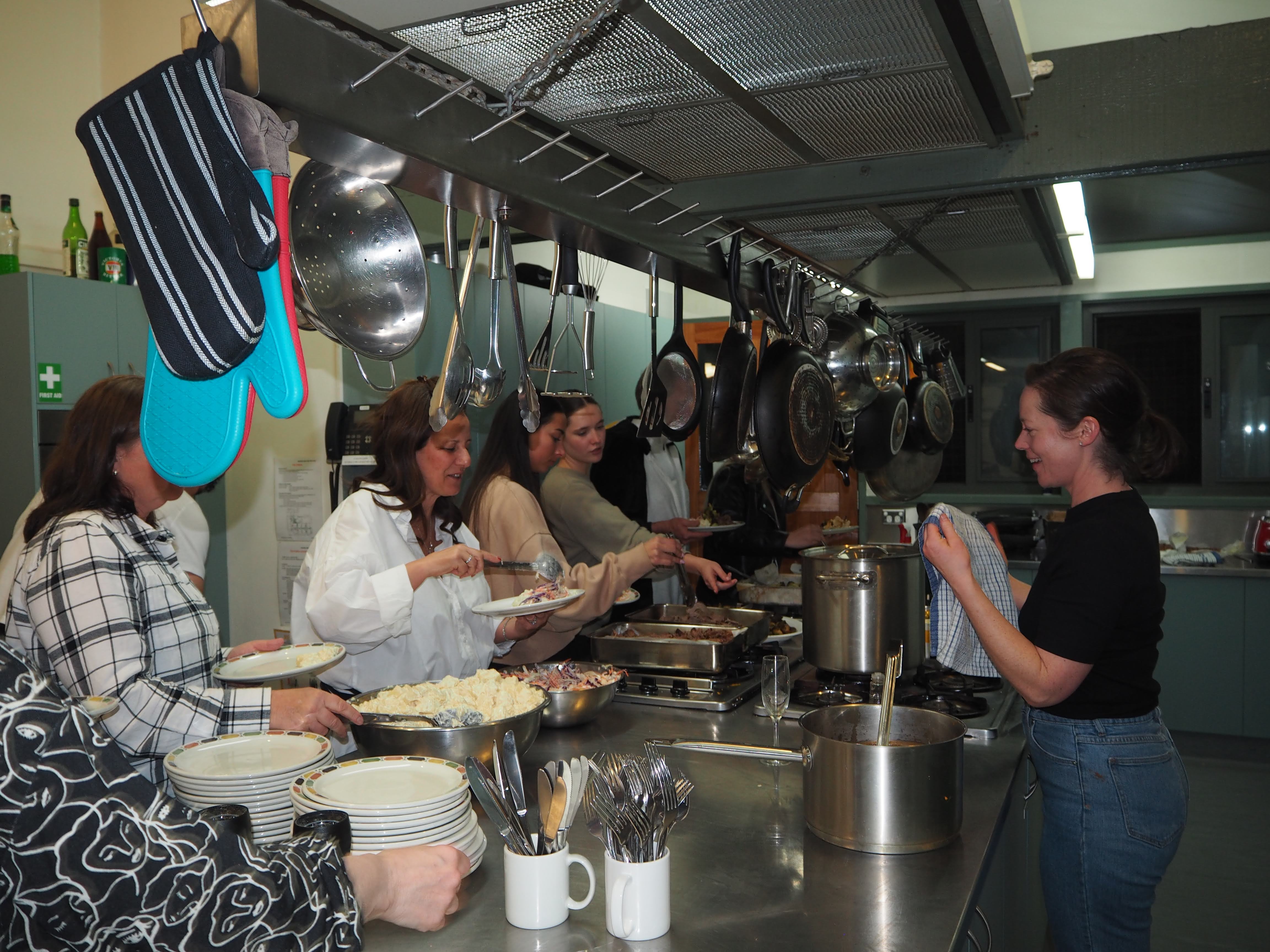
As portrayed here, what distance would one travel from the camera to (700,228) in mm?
2023

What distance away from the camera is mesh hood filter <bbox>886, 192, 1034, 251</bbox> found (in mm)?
2559

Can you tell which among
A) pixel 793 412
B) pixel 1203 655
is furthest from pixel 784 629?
pixel 1203 655

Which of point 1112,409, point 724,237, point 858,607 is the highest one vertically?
point 724,237

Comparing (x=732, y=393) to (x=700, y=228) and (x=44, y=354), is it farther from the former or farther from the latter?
(x=44, y=354)

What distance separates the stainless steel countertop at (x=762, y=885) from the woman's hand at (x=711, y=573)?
116 cm

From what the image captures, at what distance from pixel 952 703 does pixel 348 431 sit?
2.53 meters

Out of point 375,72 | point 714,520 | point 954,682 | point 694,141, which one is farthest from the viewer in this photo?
point 714,520

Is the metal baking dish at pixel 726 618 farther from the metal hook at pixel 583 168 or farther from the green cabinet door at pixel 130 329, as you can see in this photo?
the green cabinet door at pixel 130 329

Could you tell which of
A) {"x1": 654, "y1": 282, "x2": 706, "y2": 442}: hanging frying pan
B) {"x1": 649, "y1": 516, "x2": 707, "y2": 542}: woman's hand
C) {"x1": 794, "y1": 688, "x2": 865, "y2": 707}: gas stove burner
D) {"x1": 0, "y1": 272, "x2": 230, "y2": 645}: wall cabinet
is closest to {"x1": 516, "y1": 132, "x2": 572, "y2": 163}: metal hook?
{"x1": 654, "y1": 282, "x2": 706, "y2": 442}: hanging frying pan

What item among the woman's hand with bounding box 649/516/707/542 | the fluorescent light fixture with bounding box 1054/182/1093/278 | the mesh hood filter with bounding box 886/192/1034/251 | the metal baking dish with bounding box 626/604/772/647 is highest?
the fluorescent light fixture with bounding box 1054/182/1093/278

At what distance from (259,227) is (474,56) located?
62cm

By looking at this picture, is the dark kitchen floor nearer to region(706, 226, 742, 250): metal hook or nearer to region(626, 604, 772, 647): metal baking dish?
region(626, 604, 772, 647): metal baking dish

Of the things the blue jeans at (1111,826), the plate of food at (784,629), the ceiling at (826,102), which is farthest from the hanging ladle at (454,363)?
the plate of food at (784,629)

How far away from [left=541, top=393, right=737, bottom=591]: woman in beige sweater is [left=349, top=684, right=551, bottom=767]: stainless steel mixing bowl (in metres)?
1.79
